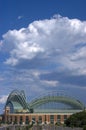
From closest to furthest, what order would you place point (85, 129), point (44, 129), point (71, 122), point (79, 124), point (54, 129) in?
point (85, 129) < point (54, 129) < point (44, 129) < point (79, 124) < point (71, 122)

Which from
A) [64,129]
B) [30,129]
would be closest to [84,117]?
[30,129]

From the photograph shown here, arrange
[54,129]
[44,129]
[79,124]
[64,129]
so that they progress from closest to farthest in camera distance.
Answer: [64,129] < [54,129] < [44,129] < [79,124]

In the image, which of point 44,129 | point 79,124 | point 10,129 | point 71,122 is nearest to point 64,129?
point 44,129

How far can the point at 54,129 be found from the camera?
9712 cm

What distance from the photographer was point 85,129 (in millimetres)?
81312

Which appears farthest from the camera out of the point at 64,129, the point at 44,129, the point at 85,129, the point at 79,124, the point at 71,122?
the point at 71,122

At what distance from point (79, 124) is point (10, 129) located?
24.2m

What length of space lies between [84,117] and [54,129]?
35.5 meters

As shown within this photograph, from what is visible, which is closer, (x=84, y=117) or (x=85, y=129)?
(x=85, y=129)

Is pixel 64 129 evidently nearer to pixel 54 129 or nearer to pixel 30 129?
pixel 54 129

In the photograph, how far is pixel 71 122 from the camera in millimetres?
134750

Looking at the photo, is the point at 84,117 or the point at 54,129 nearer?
the point at 54,129

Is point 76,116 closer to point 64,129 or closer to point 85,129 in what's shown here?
point 64,129

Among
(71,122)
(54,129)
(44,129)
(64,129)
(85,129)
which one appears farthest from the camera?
(71,122)
